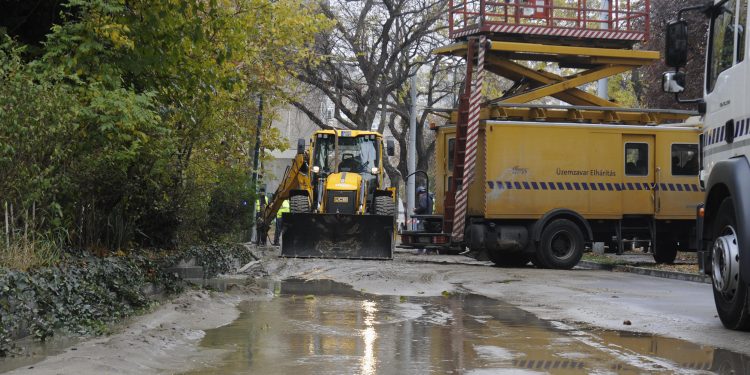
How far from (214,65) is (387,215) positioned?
8.93m

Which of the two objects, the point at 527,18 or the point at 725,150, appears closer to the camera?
the point at 725,150

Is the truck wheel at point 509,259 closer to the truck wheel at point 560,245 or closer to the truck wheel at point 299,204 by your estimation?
the truck wheel at point 560,245

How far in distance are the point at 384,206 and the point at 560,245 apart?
4533 mm

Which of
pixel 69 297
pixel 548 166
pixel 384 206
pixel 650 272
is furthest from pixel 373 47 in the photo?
pixel 69 297

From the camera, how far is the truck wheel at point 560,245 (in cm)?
2028

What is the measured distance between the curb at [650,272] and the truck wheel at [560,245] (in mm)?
1122

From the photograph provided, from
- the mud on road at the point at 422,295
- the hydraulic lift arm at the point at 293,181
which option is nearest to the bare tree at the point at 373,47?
the hydraulic lift arm at the point at 293,181

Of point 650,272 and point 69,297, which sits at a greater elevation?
point 650,272

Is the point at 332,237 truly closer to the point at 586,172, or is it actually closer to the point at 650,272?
the point at 586,172

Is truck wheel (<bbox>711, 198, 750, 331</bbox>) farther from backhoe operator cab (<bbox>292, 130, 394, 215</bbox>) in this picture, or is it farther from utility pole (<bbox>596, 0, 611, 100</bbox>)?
backhoe operator cab (<bbox>292, 130, 394, 215</bbox>)

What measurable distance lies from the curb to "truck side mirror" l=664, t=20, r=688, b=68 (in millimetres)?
5755

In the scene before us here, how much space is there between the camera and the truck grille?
23.2 m

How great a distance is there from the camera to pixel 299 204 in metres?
23.3

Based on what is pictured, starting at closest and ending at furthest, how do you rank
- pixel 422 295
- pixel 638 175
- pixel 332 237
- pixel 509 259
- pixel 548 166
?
pixel 422 295, pixel 548 166, pixel 638 175, pixel 332 237, pixel 509 259
